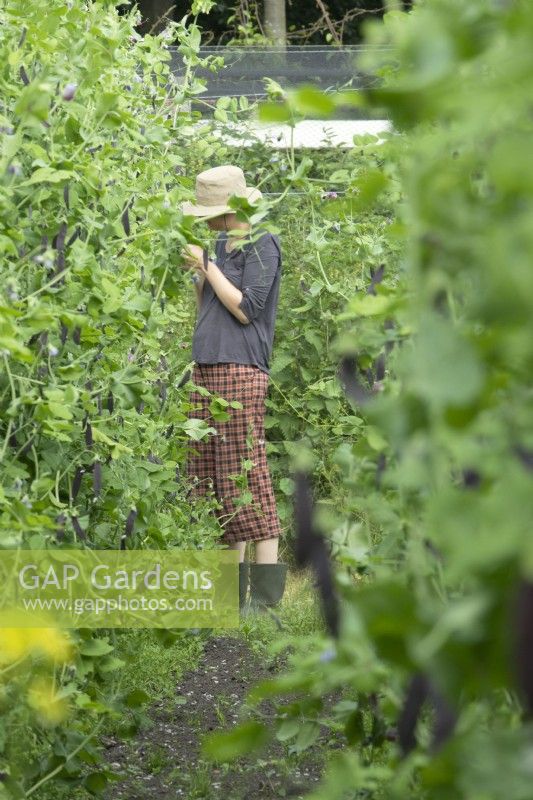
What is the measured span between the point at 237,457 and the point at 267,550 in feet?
1.49

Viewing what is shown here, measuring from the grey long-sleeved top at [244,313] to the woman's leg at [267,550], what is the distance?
0.77 m

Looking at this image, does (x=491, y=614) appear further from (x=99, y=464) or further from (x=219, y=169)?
(x=219, y=169)

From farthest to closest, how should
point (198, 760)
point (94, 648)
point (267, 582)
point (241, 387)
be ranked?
point (267, 582) < point (241, 387) < point (198, 760) < point (94, 648)

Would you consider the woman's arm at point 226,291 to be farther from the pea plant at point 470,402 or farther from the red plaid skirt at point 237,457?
the pea plant at point 470,402

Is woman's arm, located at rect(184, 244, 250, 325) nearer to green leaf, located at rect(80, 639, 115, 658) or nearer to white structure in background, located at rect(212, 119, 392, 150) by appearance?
white structure in background, located at rect(212, 119, 392, 150)

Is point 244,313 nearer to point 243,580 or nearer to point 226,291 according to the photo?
point 226,291

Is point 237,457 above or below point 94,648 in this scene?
below

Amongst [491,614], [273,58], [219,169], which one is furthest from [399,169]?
[273,58]

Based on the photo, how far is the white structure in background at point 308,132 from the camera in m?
6.91

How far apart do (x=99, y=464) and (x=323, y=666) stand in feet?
3.85

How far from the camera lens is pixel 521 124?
0.96 metres


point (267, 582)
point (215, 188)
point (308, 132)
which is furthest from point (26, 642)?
point (308, 132)

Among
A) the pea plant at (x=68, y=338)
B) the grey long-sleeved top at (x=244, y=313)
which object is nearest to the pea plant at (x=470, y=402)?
the pea plant at (x=68, y=338)

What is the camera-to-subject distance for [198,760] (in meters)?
3.36
